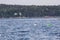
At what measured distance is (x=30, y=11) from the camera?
10164 mm

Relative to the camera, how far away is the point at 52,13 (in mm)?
10164

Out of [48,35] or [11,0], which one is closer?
[48,35]

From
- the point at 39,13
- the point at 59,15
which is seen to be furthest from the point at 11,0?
the point at 59,15

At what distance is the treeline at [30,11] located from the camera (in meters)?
10.0

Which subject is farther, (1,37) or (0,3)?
(0,3)

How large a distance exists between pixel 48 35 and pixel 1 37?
1.27 meters

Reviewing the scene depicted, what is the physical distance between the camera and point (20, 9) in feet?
34.1

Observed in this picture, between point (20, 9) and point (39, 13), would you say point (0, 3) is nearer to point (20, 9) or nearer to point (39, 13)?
point (20, 9)

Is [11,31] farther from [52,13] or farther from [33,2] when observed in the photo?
[33,2]

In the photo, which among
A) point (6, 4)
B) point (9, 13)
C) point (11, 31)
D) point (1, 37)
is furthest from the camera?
point (6, 4)

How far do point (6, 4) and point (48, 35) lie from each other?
5845mm

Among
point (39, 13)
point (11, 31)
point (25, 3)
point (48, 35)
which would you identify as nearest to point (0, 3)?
point (25, 3)

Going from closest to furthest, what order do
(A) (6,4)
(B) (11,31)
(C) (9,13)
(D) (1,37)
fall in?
(D) (1,37)
(B) (11,31)
(C) (9,13)
(A) (6,4)

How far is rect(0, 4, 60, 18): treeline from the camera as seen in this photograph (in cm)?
1001
